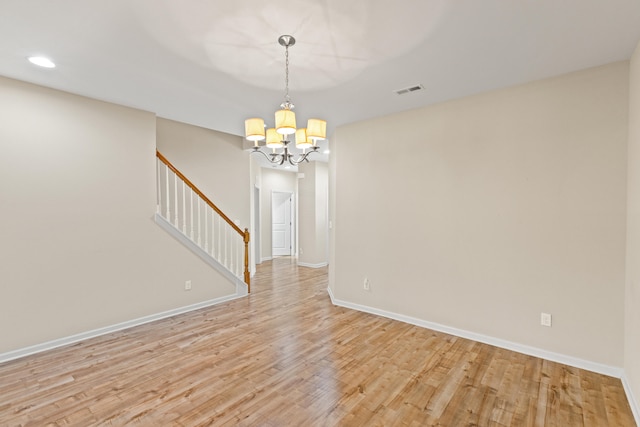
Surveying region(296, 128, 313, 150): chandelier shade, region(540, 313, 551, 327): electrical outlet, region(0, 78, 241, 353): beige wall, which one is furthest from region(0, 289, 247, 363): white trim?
region(540, 313, 551, 327): electrical outlet

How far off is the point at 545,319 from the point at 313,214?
5.39 m

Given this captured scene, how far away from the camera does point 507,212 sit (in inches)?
125

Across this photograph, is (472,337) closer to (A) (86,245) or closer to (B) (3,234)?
(A) (86,245)

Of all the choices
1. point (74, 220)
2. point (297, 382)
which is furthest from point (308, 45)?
point (74, 220)

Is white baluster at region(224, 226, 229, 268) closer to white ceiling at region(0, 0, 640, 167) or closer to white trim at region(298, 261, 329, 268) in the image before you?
white ceiling at region(0, 0, 640, 167)

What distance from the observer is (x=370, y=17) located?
2.03 metres

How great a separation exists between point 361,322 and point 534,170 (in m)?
2.56

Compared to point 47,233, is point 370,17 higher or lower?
higher

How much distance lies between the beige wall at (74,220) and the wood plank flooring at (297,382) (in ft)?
1.24

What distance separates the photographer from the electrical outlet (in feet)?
9.66

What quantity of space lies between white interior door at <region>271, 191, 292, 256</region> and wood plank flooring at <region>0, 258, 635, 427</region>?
5.60 meters

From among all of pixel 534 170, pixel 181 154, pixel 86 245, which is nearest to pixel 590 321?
pixel 534 170

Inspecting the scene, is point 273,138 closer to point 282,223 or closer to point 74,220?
point 74,220

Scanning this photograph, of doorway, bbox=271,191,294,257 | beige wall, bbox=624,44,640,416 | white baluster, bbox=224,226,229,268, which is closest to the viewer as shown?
beige wall, bbox=624,44,640,416
